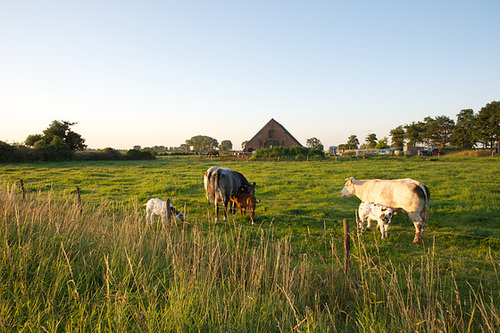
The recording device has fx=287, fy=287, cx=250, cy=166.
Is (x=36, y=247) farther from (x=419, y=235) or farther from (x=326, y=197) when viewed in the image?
(x=326, y=197)

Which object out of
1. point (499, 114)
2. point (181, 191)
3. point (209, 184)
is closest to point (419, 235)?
point (209, 184)

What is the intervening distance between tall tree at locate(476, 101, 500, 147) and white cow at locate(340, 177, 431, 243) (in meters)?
70.3

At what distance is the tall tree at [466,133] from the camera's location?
64938 millimetres

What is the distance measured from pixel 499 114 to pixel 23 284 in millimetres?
79650

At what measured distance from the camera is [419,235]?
279 inches

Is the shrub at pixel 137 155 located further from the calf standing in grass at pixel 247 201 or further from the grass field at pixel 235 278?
the calf standing in grass at pixel 247 201

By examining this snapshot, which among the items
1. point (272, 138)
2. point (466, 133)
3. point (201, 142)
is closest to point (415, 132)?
point (466, 133)

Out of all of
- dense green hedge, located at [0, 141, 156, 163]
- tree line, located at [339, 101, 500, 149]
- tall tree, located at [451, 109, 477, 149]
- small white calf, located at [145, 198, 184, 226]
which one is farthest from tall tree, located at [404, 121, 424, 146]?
small white calf, located at [145, 198, 184, 226]

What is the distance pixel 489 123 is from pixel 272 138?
4807cm

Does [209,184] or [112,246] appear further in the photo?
[209,184]

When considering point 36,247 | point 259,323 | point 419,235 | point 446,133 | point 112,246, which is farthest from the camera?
point 446,133

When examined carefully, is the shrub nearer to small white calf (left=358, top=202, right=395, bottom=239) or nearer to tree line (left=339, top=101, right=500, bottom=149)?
small white calf (left=358, top=202, right=395, bottom=239)

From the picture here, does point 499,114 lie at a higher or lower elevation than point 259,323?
higher

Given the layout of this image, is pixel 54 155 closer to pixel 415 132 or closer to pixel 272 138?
pixel 272 138
